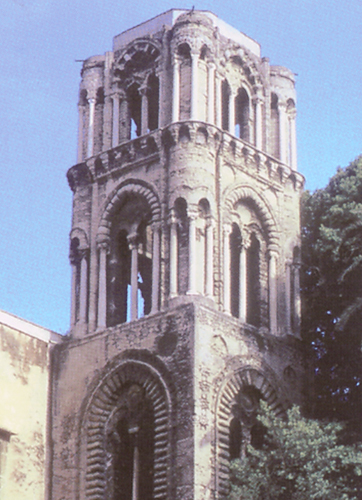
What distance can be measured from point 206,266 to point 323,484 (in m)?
5.45

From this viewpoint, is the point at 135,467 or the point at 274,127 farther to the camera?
the point at 274,127

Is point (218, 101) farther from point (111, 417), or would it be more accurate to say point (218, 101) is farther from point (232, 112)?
point (111, 417)

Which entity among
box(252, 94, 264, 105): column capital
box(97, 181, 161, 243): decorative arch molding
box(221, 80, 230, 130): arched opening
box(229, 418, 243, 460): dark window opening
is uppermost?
box(252, 94, 264, 105): column capital

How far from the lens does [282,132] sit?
33906 millimetres

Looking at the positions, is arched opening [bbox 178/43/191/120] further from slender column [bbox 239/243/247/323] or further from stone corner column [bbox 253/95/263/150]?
slender column [bbox 239/243/247/323]

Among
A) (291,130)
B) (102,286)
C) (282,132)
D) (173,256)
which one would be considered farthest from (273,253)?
(102,286)

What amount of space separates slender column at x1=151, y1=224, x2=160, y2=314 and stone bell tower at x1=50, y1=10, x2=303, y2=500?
34 mm

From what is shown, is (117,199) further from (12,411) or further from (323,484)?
(323,484)

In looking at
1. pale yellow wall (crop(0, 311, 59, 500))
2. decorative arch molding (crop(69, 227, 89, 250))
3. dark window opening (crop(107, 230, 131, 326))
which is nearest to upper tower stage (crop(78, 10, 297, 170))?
decorative arch molding (crop(69, 227, 89, 250))

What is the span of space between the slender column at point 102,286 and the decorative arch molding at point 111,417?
4.60 ft

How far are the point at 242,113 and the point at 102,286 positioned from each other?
547cm

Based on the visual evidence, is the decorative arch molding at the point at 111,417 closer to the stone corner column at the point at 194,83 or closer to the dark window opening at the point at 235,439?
the dark window opening at the point at 235,439

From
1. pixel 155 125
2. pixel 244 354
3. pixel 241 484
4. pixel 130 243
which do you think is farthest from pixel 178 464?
pixel 155 125

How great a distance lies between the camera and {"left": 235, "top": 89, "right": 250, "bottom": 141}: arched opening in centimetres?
3356
